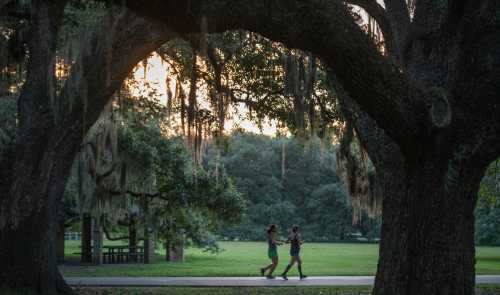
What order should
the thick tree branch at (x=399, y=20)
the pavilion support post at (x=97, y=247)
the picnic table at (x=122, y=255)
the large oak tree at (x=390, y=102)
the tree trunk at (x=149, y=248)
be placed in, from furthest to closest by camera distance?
the picnic table at (x=122, y=255)
the tree trunk at (x=149, y=248)
the pavilion support post at (x=97, y=247)
the thick tree branch at (x=399, y=20)
the large oak tree at (x=390, y=102)

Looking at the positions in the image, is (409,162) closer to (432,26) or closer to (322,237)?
(432,26)

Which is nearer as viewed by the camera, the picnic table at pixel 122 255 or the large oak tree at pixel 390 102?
the large oak tree at pixel 390 102

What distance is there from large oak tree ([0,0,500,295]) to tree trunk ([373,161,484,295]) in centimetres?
1

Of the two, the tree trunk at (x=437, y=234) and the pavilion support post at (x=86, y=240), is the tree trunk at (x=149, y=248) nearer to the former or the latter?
the pavilion support post at (x=86, y=240)

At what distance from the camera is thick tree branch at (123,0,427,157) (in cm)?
644

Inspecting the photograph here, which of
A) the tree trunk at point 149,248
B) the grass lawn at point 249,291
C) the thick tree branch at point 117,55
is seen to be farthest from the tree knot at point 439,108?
the tree trunk at point 149,248

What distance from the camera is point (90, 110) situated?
35.5 ft

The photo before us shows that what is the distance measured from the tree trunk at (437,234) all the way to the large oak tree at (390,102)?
0.04 ft

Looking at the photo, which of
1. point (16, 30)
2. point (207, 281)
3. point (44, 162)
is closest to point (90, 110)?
point (44, 162)

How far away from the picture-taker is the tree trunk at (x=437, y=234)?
8211 millimetres

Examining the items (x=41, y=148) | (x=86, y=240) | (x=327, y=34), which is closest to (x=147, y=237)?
(x=86, y=240)

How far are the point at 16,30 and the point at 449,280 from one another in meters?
8.36

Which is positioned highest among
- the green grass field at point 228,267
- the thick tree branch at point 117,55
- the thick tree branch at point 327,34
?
the thick tree branch at point 117,55

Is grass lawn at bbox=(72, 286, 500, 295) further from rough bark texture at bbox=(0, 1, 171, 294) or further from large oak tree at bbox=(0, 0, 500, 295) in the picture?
large oak tree at bbox=(0, 0, 500, 295)
